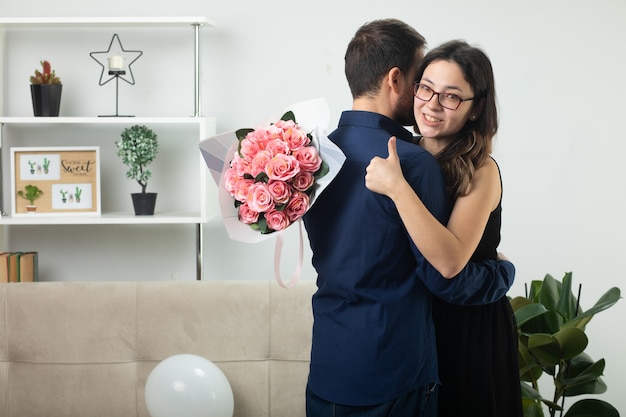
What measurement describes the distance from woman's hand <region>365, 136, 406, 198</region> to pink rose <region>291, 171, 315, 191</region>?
0.37 ft

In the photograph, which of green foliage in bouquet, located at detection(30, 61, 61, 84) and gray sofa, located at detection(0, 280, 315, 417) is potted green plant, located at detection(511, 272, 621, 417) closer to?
gray sofa, located at detection(0, 280, 315, 417)

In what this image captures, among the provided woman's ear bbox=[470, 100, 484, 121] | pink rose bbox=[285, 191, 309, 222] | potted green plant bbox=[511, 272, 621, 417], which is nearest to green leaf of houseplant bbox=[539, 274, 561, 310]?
potted green plant bbox=[511, 272, 621, 417]

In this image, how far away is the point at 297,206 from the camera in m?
1.52

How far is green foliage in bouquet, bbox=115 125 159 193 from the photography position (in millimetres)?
2953

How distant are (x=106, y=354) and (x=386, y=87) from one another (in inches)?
65.8

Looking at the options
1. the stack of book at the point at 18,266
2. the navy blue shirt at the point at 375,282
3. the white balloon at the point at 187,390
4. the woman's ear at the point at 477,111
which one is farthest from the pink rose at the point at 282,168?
the stack of book at the point at 18,266

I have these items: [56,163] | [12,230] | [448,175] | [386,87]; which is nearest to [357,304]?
[448,175]

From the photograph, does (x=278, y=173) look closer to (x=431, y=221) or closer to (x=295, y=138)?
(x=295, y=138)

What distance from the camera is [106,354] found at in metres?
2.80

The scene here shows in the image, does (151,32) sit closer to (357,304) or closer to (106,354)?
(106,354)

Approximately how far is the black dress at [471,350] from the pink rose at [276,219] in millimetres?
410

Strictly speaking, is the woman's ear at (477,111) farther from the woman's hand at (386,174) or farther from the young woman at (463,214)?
the woman's hand at (386,174)

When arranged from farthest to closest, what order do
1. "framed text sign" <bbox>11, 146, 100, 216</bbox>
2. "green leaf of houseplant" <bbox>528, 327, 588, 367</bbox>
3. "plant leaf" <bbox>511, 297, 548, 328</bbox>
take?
"framed text sign" <bbox>11, 146, 100, 216</bbox>, "plant leaf" <bbox>511, 297, 548, 328</bbox>, "green leaf of houseplant" <bbox>528, 327, 588, 367</bbox>

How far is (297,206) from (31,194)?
1.79 metres
